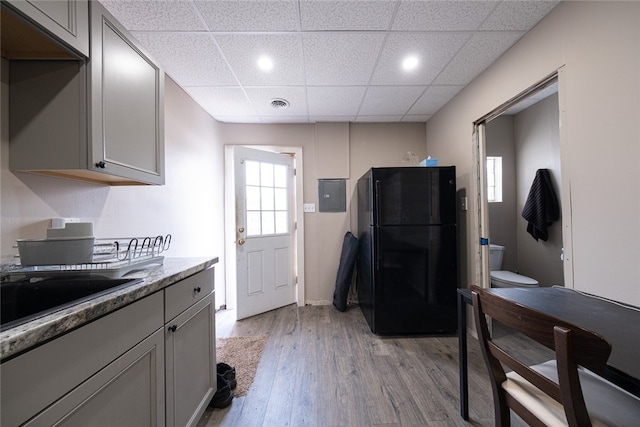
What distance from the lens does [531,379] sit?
0.77 meters

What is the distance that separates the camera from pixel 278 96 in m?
2.32

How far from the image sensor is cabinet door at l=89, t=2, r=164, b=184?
98cm

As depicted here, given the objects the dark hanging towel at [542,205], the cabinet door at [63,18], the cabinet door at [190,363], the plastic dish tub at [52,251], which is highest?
the cabinet door at [63,18]

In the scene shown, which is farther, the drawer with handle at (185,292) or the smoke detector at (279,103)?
the smoke detector at (279,103)

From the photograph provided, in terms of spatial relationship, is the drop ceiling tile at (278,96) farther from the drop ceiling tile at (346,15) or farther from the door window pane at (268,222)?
the door window pane at (268,222)

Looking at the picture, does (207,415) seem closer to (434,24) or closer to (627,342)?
(627,342)

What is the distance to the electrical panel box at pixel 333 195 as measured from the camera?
3.03 m

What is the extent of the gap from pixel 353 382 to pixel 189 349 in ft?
3.68

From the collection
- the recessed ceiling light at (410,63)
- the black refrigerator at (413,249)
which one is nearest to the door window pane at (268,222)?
the black refrigerator at (413,249)

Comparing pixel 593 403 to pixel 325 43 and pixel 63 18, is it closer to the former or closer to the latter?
pixel 325 43

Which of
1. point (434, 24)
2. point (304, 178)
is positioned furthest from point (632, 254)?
point (304, 178)

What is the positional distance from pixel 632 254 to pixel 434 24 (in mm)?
1610

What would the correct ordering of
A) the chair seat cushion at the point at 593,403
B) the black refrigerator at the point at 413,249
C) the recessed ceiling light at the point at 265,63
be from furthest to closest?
the black refrigerator at the point at 413,249 → the recessed ceiling light at the point at 265,63 → the chair seat cushion at the point at 593,403

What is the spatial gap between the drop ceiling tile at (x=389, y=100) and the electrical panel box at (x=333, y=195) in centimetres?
89
